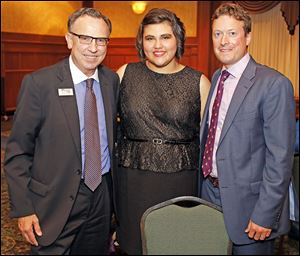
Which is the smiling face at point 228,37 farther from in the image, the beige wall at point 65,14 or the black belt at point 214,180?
the black belt at point 214,180

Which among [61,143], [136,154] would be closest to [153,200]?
[136,154]

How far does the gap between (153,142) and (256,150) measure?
354 mm

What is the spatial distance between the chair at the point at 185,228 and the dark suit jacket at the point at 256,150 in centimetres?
4

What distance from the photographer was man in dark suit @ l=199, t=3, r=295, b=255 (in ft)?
4.33

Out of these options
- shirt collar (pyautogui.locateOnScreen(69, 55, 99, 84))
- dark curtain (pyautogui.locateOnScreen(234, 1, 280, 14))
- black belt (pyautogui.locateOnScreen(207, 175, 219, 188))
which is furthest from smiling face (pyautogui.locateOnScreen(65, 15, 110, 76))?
A: dark curtain (pyautogui.locateOnScreen(234, 1, 280, 14))

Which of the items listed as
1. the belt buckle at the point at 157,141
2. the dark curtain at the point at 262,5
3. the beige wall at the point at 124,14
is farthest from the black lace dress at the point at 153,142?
the dark curtain at the point at 262,5

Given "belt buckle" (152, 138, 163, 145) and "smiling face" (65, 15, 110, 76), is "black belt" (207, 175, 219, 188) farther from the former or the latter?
"smiling face" (65, 15, 110, 76)

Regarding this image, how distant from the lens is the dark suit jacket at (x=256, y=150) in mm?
1321

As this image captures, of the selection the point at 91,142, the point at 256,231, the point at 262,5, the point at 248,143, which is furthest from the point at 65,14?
the point at 262,5

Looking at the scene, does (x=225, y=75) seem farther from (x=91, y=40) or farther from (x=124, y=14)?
(x=91, y=40)

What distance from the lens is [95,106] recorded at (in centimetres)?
129

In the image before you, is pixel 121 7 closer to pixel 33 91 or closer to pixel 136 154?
pixel 33 91

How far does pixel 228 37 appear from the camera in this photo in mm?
1187

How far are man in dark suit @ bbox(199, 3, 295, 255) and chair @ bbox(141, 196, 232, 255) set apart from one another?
44 mm
